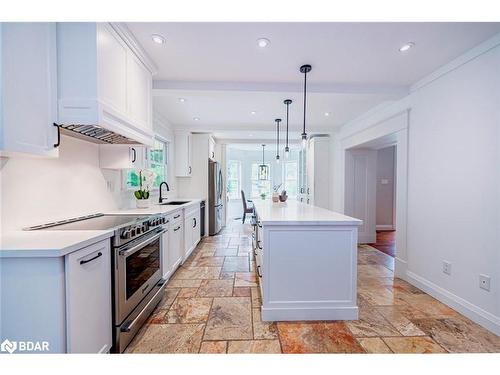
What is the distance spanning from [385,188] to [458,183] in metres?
4.40

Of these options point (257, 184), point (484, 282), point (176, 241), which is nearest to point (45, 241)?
point (176, 241)

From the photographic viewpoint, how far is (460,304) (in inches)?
86.7

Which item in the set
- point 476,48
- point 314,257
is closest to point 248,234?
point 314,257

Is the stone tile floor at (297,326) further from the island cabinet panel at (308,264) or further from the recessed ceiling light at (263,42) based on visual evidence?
the recessed ceiling light at (263,42)

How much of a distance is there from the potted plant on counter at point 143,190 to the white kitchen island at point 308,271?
1859 mm

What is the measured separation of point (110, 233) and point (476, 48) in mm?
3433

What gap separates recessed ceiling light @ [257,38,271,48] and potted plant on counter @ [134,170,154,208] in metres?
2.28

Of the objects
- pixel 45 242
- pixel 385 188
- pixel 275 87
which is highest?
pixel 275 87

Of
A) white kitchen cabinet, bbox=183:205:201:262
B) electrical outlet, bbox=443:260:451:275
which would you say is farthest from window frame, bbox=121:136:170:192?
electrical outlet, bbox=443:260:451:275

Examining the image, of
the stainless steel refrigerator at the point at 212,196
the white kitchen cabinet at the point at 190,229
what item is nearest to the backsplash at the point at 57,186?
the white kitchen cabinet at the point at 190,229

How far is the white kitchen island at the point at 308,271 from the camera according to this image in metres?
2.05

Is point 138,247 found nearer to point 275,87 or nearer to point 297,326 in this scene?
point 297,326

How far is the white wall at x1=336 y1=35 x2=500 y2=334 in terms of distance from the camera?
77.0 inches
